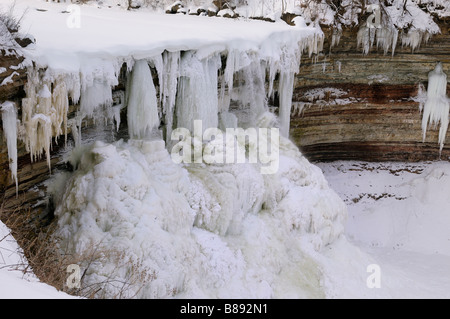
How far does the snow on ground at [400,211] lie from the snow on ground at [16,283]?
9.19 metres

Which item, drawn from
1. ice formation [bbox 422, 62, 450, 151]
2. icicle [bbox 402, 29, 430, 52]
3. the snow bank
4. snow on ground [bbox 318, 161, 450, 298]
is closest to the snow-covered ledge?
the snow bank

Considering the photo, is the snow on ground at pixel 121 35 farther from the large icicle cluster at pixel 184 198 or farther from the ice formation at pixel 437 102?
the ice formation at pixel 437 102

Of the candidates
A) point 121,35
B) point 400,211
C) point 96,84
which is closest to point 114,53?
point 96,84

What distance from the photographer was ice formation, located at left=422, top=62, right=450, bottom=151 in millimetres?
14852

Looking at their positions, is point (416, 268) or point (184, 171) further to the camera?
point (416, 268)

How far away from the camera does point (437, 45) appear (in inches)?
569

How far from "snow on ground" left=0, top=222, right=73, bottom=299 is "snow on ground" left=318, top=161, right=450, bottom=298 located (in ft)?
30.2

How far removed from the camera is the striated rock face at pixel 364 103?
14500 millimetres

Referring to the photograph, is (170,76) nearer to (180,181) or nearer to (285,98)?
(180,181)

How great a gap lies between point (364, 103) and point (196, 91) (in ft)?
25.2

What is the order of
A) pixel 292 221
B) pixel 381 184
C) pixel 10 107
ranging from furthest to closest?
1. pixel 381 184
2. pixel 292 221
3. pixel 10 107
